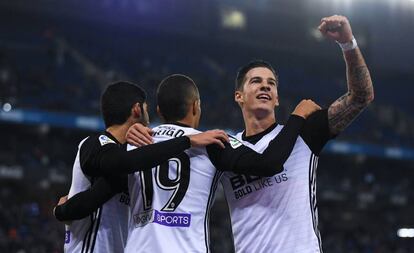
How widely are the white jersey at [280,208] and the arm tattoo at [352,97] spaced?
0.84 feet

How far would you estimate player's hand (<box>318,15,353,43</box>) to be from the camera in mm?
4086

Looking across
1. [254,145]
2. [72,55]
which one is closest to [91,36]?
→ [72,55]

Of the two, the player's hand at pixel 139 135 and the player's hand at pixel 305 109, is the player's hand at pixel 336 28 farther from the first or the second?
the player's hand at pixel 139 135

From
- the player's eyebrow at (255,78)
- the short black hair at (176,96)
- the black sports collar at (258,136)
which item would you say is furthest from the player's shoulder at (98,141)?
the player's eyebrow at (255,78)

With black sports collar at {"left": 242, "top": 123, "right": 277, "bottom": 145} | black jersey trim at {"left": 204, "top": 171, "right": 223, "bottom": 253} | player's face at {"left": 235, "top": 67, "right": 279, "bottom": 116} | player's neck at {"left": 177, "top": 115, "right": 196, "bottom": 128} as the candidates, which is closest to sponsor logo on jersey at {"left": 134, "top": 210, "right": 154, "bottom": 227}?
black jersey trim at {"left": 204, "top": 171, "right": 223, "bottom": 253}

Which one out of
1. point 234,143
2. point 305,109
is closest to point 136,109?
point 234,143

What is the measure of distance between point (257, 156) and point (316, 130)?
1.70 ft

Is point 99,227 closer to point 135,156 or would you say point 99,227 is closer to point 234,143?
point 135,156

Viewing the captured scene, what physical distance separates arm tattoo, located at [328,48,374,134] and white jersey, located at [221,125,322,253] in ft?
0.84

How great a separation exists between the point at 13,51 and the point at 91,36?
3.61 m

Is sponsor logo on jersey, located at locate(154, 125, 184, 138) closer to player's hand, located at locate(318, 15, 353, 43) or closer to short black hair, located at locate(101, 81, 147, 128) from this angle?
short black hair, located at locate(101, 81, 147, 128)

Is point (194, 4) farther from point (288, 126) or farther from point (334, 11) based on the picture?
point (288, 126)

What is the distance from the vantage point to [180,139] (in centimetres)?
390

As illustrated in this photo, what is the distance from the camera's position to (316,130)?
13.9ft
